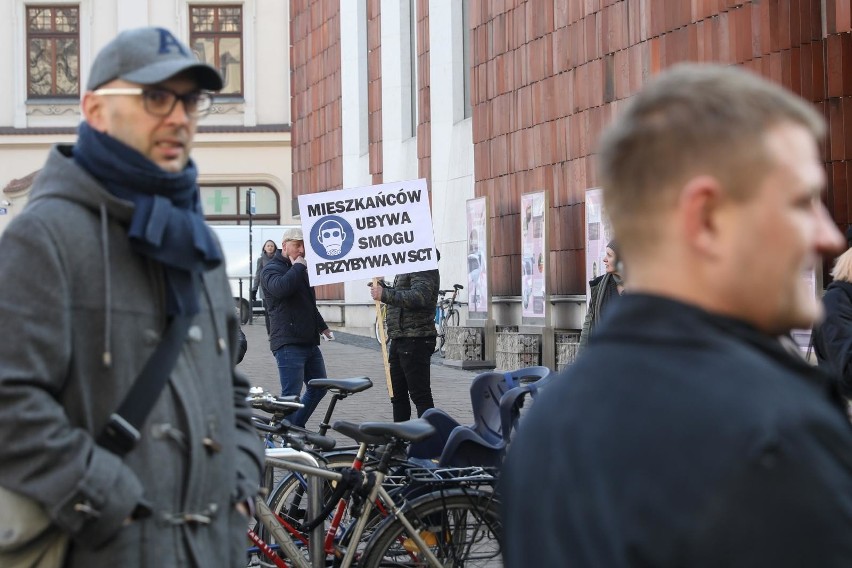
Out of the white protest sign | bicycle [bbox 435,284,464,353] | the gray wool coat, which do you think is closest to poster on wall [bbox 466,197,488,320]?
bicycle [bbox 435,284,464,353]

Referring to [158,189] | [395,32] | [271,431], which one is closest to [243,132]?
[395,32]

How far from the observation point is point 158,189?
3215 mm

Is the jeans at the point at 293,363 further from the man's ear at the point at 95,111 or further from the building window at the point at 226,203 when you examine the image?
the building window at the point at 226,203

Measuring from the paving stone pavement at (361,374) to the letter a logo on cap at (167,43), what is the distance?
33.4 ft

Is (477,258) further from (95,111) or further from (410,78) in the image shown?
(95,111)

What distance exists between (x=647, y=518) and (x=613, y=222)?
14.5 inches

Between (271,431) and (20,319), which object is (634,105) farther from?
(271,431)

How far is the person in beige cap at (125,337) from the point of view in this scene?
2.97 metres

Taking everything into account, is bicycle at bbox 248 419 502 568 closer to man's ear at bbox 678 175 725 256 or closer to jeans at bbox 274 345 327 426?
man's ear at bbox 678 175 725 256

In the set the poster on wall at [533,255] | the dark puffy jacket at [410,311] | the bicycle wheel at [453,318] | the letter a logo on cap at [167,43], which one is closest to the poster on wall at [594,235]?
the poster on wall at [533,255]

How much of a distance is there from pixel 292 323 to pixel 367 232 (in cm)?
171

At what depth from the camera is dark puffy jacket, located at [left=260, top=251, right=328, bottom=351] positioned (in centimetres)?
1104

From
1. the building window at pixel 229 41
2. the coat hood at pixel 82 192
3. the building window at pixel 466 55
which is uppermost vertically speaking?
the building window at pixel 229 41

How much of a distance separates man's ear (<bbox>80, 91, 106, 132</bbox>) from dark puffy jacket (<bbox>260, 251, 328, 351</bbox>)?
7.72 m
